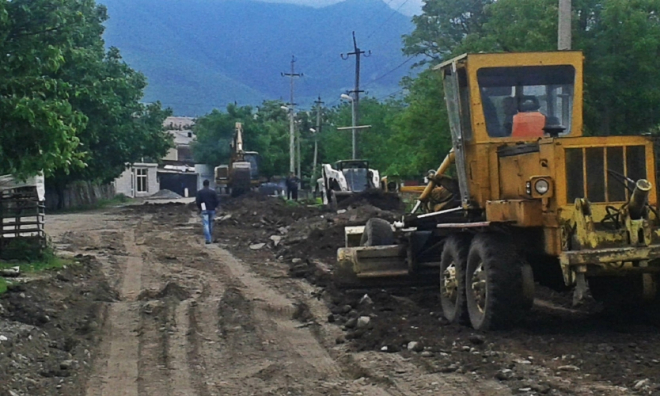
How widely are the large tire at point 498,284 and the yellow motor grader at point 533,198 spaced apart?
0.03ft

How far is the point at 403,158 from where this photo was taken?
47.6 metres

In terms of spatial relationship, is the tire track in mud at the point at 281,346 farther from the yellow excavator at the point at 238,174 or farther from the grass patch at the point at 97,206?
the yellow excavator at the point at 238,174

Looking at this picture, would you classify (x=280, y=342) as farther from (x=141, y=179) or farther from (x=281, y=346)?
(x=141, y=179)

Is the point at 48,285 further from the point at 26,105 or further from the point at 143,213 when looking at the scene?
the point at 143,213

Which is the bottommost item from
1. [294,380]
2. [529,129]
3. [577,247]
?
[294,380]

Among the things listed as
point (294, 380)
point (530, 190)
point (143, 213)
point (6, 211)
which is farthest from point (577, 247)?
point (143, 213)

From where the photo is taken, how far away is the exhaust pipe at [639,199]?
9.09m

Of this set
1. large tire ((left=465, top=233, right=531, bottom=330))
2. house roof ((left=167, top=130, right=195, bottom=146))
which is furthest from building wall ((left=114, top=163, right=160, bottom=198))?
large tire ((left=465, top=233, right=531, bottom=330))

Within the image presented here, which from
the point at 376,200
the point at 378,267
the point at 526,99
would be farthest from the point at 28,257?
the point at 376,200

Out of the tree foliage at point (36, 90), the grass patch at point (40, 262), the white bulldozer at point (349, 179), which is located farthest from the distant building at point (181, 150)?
the tree foliage at point (36, 90)

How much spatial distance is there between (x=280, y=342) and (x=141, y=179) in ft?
274

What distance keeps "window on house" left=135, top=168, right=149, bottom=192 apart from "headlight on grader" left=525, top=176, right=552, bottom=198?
84031mm

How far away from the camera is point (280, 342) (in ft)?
36.4

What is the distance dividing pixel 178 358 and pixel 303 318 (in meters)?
2.80
